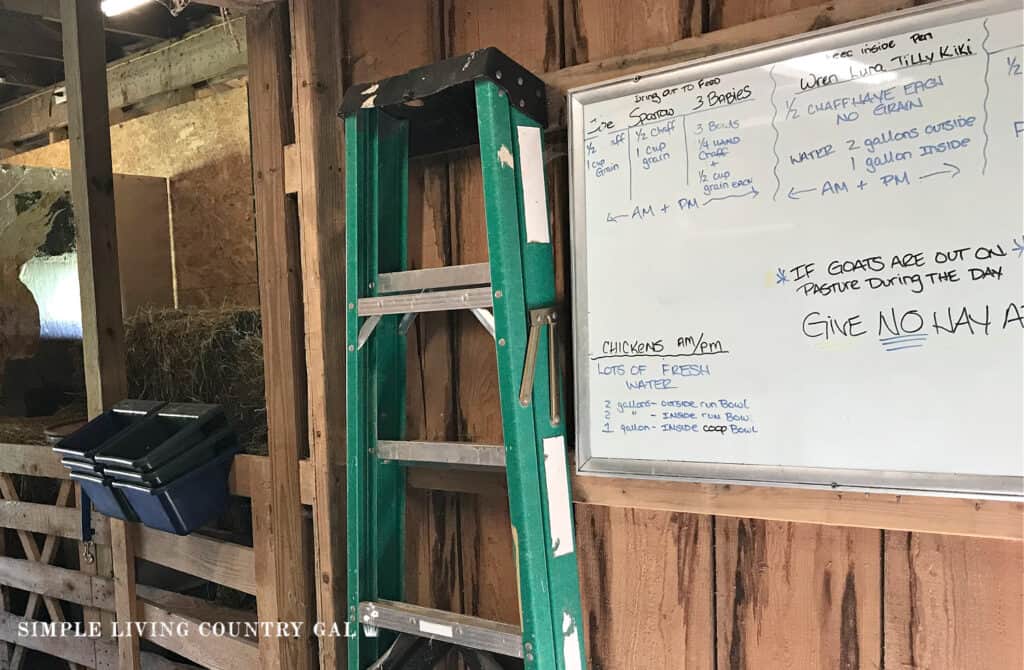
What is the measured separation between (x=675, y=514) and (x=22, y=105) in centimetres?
446

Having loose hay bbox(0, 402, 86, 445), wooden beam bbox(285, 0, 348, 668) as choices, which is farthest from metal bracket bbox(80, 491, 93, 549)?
wooden beam bbox(285, 0, 348, 668)

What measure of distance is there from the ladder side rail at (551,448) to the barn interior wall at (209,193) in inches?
85.8

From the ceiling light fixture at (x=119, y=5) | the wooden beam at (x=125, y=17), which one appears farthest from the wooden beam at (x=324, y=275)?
the wooden beam at (x=125, y=17)

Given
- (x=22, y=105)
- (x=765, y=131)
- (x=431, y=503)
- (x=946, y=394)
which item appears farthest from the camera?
(x=22, y=105)

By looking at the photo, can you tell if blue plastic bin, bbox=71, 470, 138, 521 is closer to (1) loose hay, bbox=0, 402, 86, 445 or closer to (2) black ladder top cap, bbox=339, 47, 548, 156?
(1) loose hay, bbox=0, 402, 86, 445

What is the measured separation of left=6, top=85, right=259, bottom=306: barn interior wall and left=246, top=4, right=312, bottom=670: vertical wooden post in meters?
1.57

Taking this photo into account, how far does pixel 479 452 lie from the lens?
1.16 m

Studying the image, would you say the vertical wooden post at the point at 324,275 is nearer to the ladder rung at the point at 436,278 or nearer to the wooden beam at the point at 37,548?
the ladder rung at the point at 436,278

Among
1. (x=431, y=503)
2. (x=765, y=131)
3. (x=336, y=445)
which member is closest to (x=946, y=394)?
(x=765, y=131)

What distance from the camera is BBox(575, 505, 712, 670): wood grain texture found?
1176 mm

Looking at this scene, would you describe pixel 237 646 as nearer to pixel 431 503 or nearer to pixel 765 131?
pixel 431 503

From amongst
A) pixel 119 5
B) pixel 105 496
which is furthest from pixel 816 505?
pixel 119 5

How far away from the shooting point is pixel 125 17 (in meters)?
3.05

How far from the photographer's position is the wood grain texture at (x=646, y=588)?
46.3 inches
